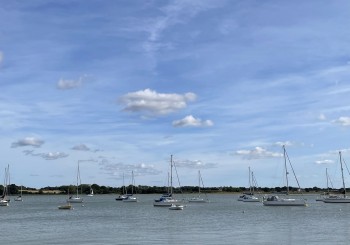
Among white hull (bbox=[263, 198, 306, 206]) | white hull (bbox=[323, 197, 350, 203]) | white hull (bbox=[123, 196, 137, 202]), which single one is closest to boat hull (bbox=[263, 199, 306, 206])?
white hull (bbox=[263, 198, 306, 206])

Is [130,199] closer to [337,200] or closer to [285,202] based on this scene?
[337,200]

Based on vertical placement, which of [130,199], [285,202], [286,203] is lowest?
[286,203]

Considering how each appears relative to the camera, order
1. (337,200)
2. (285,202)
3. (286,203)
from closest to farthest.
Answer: (286,203) < (285,202) < (337,200)

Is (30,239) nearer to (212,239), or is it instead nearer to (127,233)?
(127,233)

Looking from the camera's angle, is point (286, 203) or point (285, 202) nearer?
point (286, 203)

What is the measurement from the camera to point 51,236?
60844mm

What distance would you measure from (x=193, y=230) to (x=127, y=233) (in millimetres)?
7674

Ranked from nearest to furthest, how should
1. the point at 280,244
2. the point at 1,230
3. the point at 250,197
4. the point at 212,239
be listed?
the point at 280,244
the point at 212,239
the point at 1,230
the point at 250,197

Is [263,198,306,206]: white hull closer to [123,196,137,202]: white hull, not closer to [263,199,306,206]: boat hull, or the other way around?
[263,199,306,206]: boat hull

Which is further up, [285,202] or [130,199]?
[130,199]

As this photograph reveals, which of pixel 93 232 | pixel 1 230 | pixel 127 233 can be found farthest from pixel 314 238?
pixel 1 230

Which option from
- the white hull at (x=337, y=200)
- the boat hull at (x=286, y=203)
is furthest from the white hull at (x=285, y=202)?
the white hull at (x=337, y=200)

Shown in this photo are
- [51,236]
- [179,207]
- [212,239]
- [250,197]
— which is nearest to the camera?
[212,239]

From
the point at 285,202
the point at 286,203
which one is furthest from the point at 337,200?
the point at 286,203
